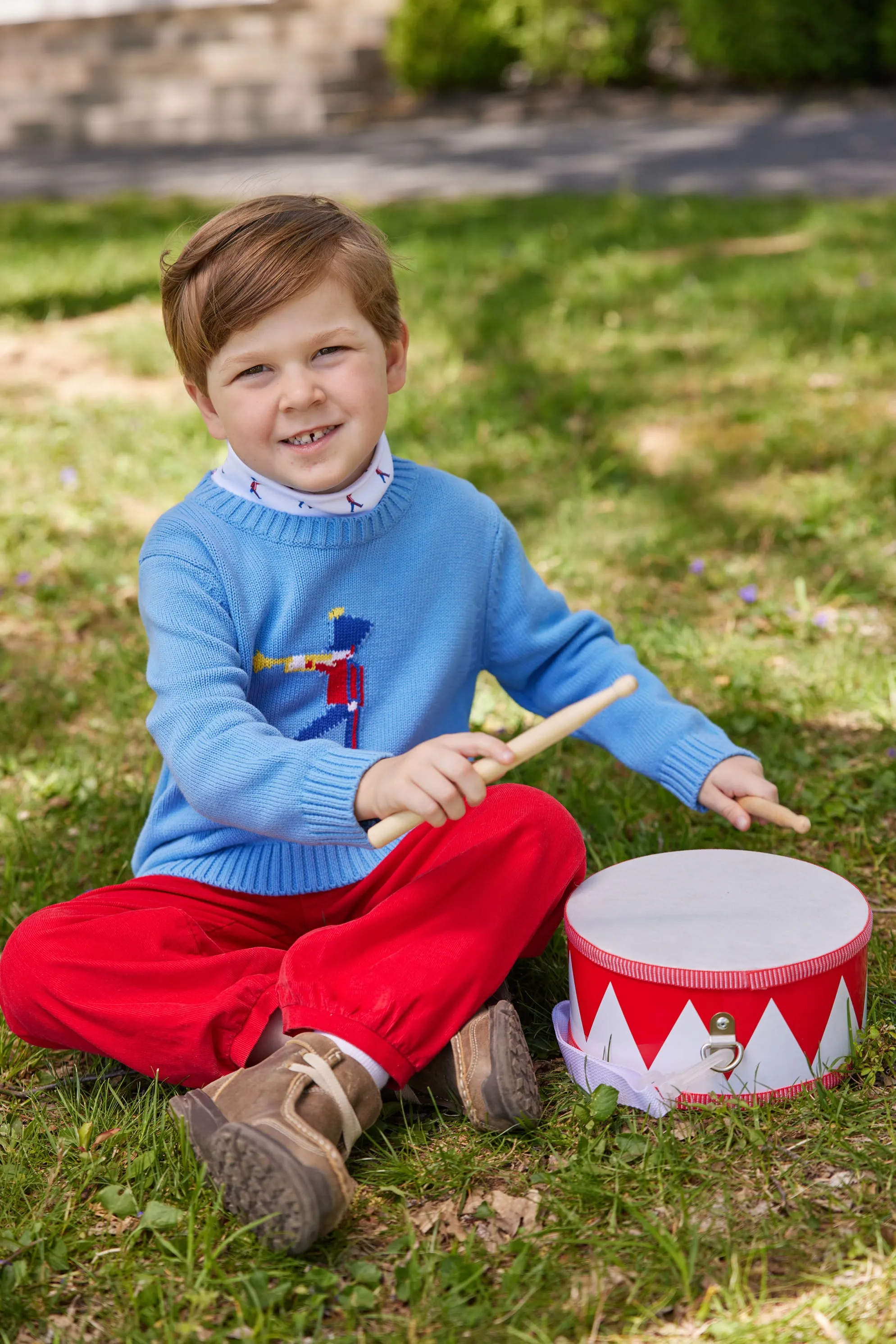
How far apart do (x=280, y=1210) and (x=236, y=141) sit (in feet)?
38.2

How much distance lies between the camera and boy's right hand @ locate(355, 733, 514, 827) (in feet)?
5.04

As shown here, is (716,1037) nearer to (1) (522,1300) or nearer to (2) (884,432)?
(1) (522,1300)

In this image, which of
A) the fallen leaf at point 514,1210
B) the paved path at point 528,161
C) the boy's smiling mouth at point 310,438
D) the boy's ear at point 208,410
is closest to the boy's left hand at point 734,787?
the fallen leaf at point 514,1210

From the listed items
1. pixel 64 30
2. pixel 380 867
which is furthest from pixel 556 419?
pixel 64 30

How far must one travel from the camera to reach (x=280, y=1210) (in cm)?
144

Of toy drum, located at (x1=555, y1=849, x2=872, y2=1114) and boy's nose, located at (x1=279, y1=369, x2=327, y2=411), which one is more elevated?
boy's nose, located at (x1=279, y1=369, x2=327, y2=411)

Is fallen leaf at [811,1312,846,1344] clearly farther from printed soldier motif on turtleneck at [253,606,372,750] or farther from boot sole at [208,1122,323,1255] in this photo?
printed soldier motif on turtleneck at [253,606,372,750]

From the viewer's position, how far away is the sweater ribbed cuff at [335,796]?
1625mm

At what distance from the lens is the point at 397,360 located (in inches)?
78.8

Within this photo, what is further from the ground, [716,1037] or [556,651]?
[556,651]

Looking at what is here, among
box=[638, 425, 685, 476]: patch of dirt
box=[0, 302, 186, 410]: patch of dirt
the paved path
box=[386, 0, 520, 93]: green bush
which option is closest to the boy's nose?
box=[638, 425, 685, 476]: patch of dirt

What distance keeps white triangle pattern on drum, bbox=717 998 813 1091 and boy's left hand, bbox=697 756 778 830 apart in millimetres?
289

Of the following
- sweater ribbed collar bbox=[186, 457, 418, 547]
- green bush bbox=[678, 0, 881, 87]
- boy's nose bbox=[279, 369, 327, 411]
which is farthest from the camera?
green bush bbox=[678, 0, 881, 87]

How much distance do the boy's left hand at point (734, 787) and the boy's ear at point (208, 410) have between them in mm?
787
